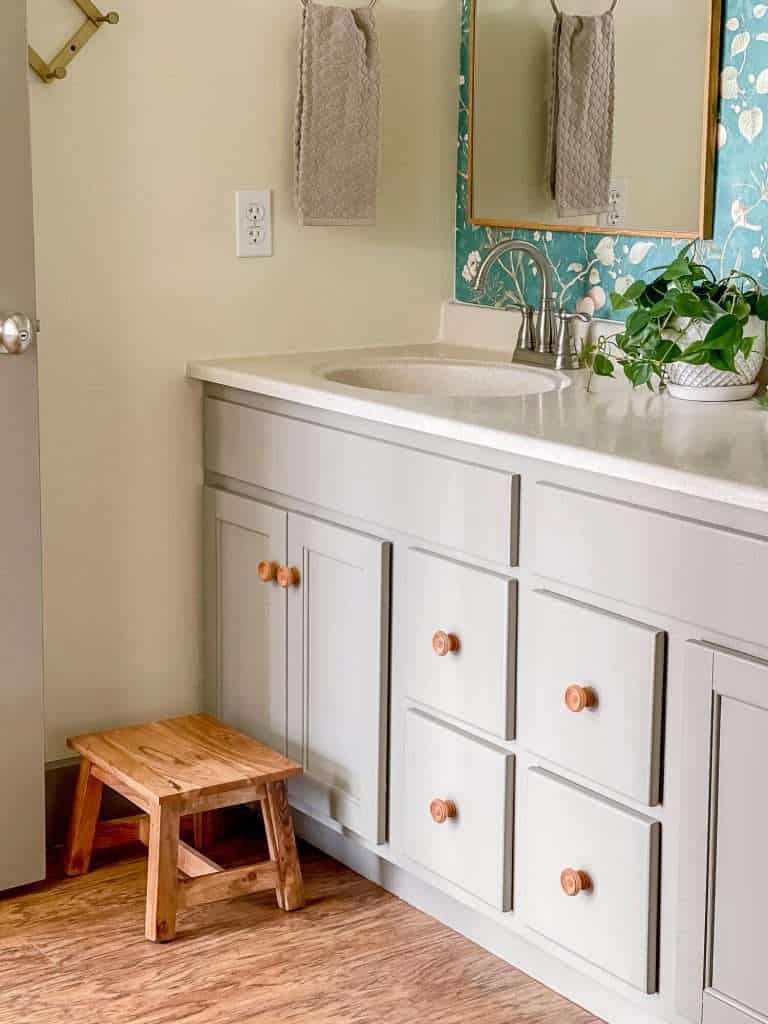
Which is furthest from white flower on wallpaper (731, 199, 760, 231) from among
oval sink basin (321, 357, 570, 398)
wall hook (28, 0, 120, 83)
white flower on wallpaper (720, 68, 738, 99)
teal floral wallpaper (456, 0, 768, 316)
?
wall hook (28, 0, 120, 83)

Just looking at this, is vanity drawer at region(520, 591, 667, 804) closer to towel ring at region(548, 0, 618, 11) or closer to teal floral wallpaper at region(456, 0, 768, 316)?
teal floral wallpaper at region(456, 0, 768, 316)

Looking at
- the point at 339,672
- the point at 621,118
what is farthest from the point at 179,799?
the point at 621,118

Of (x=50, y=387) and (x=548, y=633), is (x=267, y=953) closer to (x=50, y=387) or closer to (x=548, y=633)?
(x=548, y=633)

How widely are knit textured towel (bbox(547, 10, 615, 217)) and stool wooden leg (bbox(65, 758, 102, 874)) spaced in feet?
4.30

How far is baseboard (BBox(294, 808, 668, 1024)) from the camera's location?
2203mm

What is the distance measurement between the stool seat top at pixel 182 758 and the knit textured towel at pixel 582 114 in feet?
3.65

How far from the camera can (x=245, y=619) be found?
2.78 meters

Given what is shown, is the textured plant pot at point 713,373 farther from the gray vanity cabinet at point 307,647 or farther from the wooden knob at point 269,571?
the wooden knob at point 269,571

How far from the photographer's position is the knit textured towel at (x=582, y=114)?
263 cm

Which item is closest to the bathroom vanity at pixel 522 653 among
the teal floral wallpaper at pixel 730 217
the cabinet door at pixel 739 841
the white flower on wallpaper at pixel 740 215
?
the cabinet door at pixel 739 841

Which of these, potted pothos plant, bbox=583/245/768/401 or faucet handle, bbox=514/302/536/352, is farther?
faucet handle, bbox=514/302/536/352

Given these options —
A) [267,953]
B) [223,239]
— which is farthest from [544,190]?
[267,953]

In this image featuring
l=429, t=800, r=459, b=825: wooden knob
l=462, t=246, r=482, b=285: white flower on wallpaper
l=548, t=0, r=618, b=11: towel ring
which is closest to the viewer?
l=429, t=800, r=459, b=825: wooden knob

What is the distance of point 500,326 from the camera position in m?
2.94
